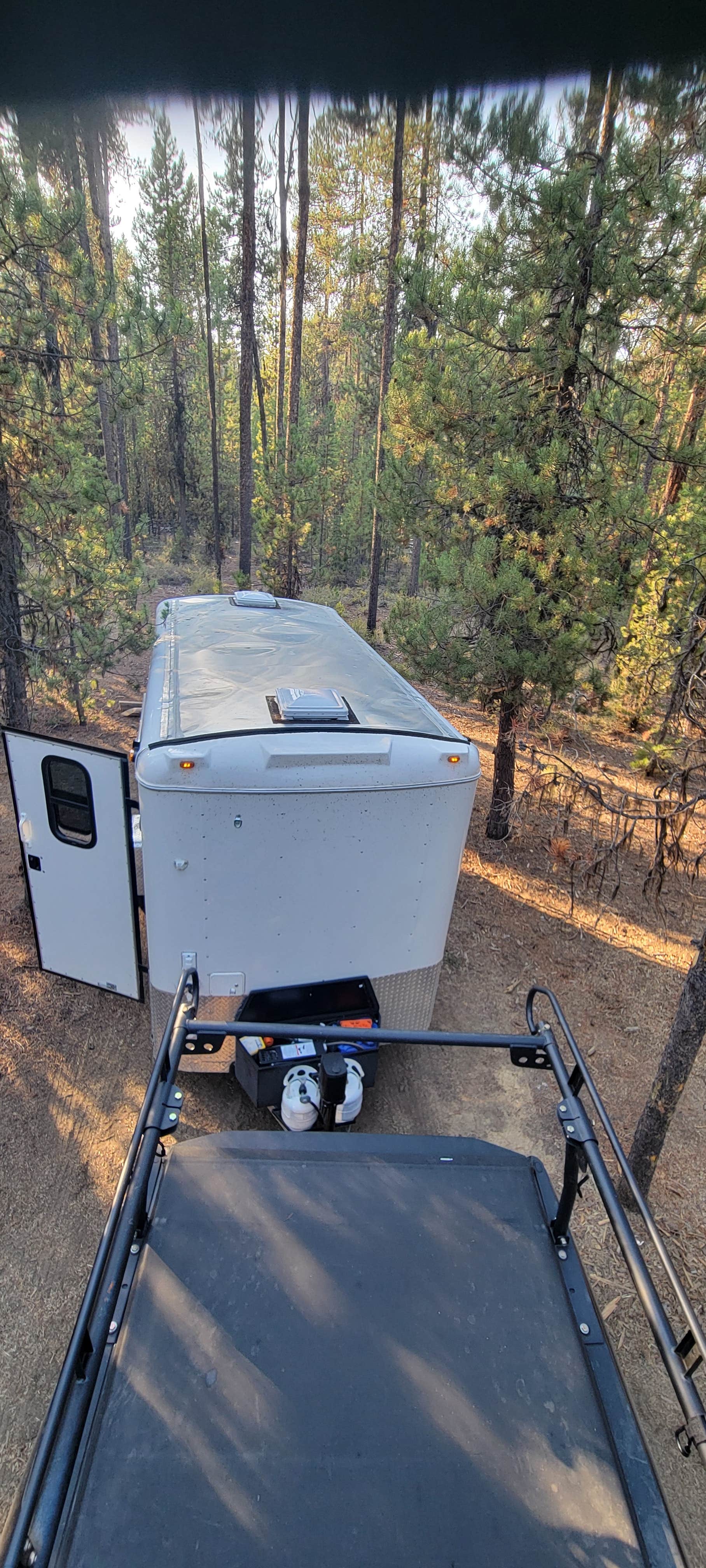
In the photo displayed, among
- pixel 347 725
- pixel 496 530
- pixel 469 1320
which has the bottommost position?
pixel 469 1320

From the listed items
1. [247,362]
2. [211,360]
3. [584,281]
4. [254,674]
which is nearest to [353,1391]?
[254,674]

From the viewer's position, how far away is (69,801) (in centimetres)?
474

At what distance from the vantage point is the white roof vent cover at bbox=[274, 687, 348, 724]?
4.16 metres

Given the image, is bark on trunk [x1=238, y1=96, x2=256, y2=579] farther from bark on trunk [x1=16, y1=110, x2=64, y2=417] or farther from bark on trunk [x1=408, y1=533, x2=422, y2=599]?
bark on trunk [x1=16, y1=110, x2=64, y2=417]

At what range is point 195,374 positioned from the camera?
33.2 m

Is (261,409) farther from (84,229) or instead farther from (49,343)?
(49,343)

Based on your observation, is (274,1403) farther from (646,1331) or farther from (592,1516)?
(646,1331)

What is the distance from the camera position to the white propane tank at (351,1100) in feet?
12.8

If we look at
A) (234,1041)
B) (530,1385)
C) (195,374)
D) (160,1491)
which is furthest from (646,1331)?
(195,374)

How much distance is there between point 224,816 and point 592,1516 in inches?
116

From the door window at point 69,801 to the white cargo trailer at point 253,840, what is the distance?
12mm

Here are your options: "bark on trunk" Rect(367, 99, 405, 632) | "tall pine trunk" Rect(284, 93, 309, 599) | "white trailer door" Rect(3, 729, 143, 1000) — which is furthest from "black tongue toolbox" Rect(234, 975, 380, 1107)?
"tall pine trunk" Rect(284, 93, 309, 599)

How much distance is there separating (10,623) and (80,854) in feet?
13.7

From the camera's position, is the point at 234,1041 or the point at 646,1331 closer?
the point at 646,1331
